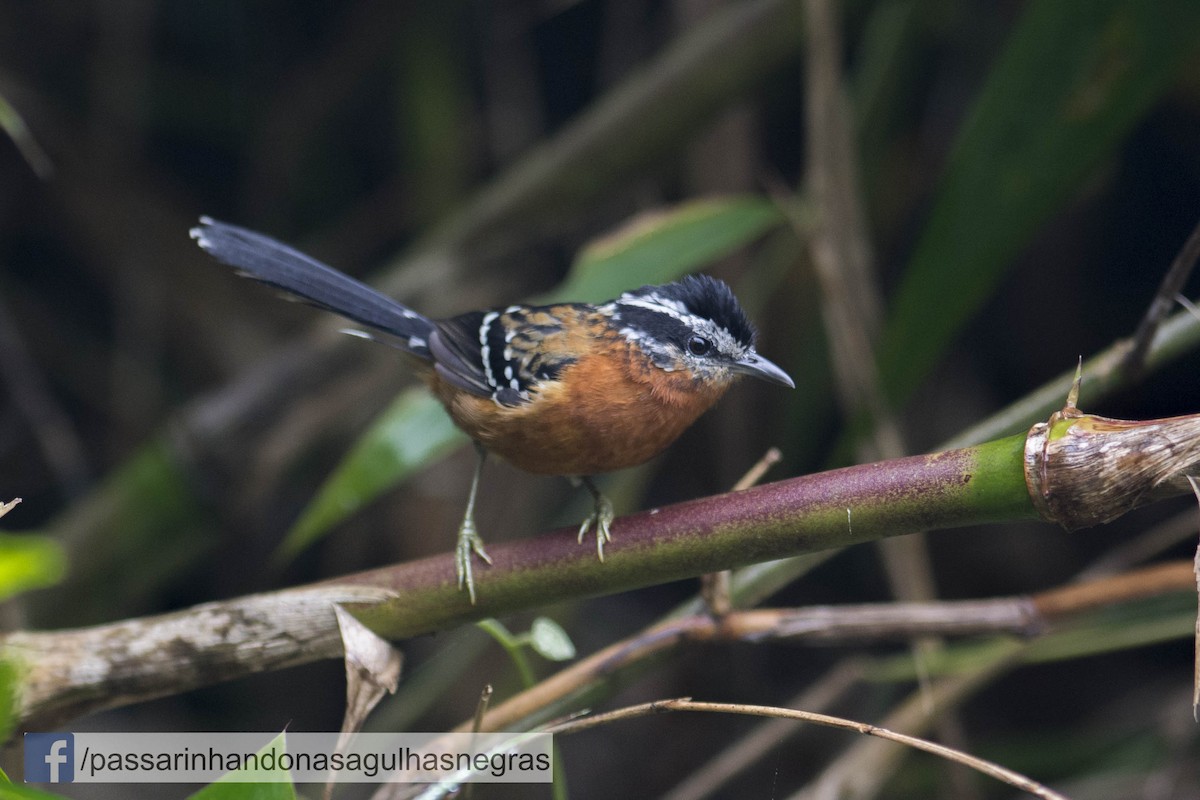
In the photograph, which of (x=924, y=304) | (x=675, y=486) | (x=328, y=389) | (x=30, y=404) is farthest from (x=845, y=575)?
(x=30, y=404)

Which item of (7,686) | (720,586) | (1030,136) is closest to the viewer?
(7,686)

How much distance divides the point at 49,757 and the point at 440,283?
2014mm

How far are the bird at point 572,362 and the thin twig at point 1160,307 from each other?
0.73 metres

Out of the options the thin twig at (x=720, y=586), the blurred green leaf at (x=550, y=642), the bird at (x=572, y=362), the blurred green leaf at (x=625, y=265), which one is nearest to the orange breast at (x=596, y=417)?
the bird at (x=572, y=362)

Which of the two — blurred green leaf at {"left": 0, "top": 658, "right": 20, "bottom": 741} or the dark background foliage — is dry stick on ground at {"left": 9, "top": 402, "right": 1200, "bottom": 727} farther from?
the dark background foliage

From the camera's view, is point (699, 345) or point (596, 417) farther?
point (699, 345)

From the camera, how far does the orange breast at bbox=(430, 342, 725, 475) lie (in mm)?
2180

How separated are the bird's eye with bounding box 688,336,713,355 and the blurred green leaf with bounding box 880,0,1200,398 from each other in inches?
23.4

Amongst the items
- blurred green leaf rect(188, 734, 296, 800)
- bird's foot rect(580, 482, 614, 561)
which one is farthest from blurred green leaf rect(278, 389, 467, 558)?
blurred green leaf rect(188, 734, 296, 800)

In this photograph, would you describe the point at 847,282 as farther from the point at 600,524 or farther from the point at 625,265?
the point at 600,524

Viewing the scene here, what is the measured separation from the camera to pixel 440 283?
11.2 feet

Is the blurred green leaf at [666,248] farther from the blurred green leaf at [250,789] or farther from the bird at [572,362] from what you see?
the blurred green leaf at [250,789]

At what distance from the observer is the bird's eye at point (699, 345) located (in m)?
2.29

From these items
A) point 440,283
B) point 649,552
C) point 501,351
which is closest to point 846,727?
point 649,552
